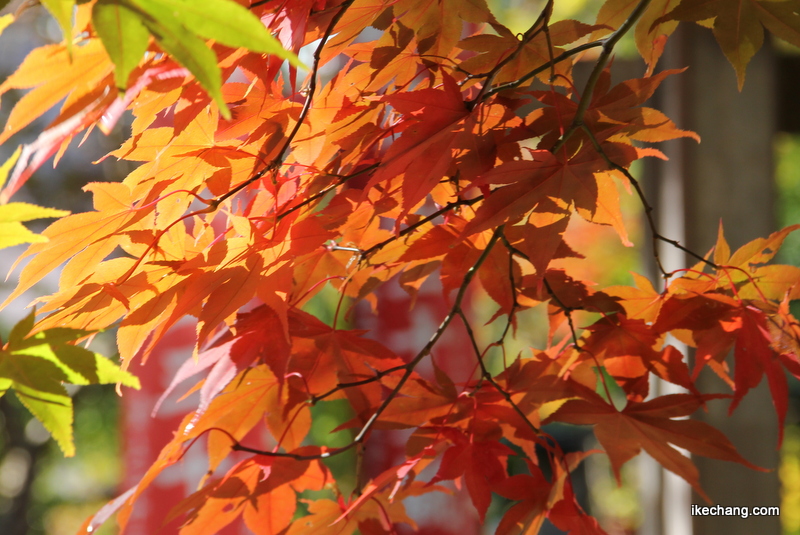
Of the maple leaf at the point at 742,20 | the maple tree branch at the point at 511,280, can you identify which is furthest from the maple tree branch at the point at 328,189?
the maple leaf at the point at 742,20

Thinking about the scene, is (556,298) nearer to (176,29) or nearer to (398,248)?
(398,248)

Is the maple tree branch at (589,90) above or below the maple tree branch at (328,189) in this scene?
above

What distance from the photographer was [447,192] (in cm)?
55

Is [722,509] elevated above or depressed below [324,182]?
below

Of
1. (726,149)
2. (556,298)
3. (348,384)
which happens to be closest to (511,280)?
(556,298)

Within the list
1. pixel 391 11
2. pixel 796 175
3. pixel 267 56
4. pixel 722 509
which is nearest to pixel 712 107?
pixel 722 509

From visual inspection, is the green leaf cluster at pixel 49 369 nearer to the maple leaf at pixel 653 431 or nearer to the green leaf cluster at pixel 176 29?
the green leaf cluster at pixel 176 29

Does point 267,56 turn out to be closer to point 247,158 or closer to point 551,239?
point 247,158

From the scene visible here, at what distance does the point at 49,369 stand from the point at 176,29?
0.58 ft

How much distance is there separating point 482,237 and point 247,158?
0.71ft

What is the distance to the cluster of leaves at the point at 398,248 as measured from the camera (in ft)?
1.32

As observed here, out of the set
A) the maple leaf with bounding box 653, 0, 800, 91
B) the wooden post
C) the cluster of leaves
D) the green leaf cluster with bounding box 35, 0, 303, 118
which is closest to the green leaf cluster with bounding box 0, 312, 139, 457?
the cluster of leaves

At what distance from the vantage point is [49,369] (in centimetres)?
30

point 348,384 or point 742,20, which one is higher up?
point 742,20
